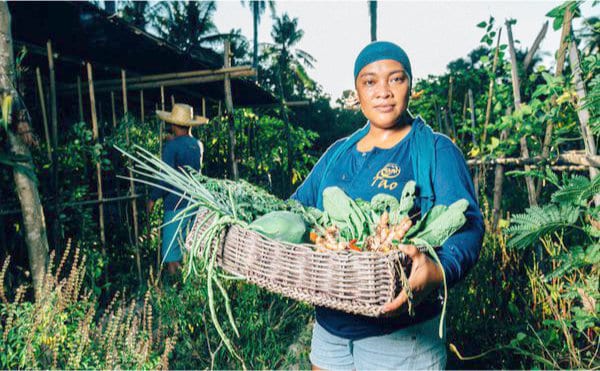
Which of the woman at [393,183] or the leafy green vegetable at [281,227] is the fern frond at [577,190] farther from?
the leafy green vegetable at [281,227]

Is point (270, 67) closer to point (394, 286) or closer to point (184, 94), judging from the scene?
point (184, 94)

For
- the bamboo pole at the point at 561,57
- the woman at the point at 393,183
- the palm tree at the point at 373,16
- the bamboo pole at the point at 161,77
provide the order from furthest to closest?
the palm tree at the point at 373,16 < the bamboo pole at the point at 161,77 < the bamboo pole at the point at 561,57 < the woman at the point at 393,183

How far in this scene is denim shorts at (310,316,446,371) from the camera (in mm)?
1349

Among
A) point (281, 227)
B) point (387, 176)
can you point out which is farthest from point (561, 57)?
point (281, 227)

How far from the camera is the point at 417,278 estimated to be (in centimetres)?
99

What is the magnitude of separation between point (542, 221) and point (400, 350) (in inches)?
39.5

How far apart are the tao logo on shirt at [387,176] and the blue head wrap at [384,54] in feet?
1.08

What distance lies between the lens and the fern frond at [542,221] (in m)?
1.80

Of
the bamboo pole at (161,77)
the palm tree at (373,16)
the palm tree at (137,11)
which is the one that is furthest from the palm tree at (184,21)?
the bamboo pole at (161,77)

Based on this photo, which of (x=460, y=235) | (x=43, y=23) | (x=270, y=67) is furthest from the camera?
(x=270, y=67)

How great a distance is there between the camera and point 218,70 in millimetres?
4750

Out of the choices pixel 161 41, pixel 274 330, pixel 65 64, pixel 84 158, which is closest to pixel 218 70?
pixel 161 41

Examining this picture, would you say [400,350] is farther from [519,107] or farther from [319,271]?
[519,107]

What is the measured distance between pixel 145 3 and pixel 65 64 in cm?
1940
